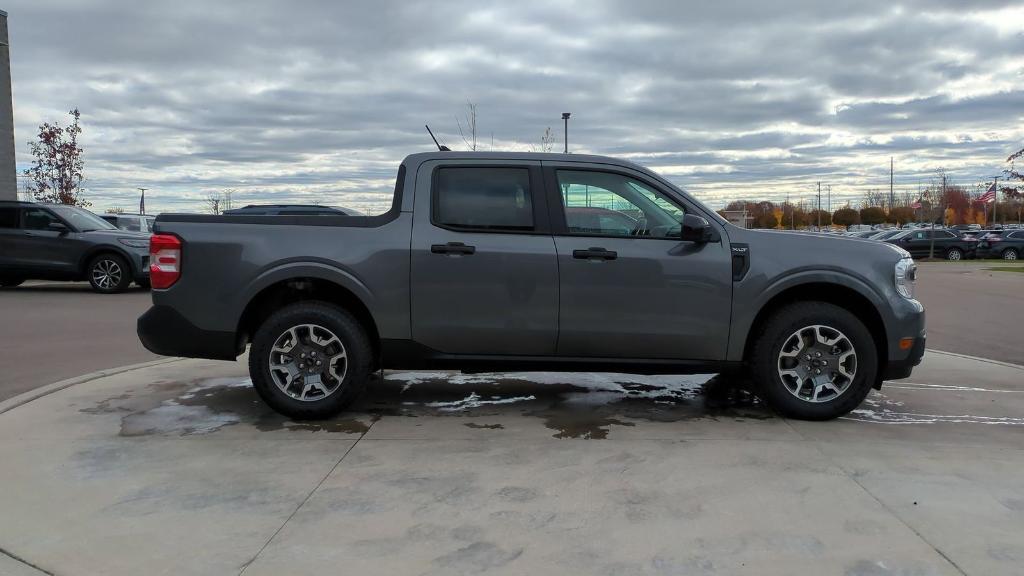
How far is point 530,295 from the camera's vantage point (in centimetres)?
535

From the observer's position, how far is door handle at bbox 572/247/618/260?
5.33 m

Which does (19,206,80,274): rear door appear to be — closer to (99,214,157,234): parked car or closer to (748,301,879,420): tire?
(99,214,157,234): parked car

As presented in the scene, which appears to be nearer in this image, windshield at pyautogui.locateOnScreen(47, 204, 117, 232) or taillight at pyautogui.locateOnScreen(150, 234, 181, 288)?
taillight at pyautogui.locateOnScreen(150, 234, 181, 288)

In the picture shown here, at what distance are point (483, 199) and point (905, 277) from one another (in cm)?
303

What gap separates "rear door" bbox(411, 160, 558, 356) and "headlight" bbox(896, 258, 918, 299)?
7.89 feet

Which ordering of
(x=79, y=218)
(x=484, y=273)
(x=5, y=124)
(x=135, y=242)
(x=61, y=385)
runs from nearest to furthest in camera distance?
(x=484, y=273)
(x=61, y=385)
(x=135, y=242)
(x=79, y=218)
(x=5, y=124)

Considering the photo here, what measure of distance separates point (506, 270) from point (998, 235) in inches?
1593

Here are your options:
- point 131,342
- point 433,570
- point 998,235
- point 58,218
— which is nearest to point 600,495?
point 433,570

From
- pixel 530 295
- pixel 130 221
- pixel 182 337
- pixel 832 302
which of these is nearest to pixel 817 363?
pixel 832 302

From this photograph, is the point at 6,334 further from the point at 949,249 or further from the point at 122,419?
the point at 949,249

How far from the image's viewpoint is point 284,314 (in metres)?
5.36

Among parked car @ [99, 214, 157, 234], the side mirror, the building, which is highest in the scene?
the building

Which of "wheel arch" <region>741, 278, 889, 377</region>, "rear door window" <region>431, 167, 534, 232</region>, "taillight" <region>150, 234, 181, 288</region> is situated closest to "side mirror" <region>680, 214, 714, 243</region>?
"wheel arch" <region>741, 278, 889, 377</region>

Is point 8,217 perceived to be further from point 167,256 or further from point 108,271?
point 167,256
